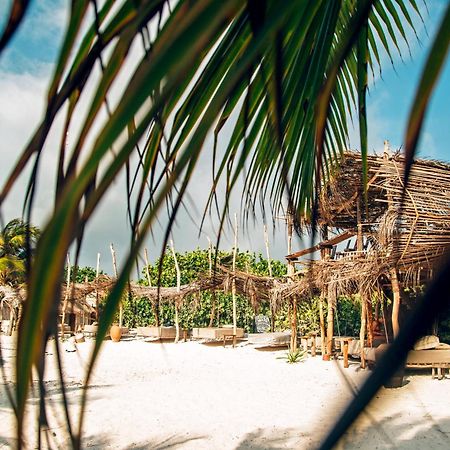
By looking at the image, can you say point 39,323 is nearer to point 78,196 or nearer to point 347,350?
point 78,196

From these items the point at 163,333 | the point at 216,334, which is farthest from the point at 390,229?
the point at 163,333

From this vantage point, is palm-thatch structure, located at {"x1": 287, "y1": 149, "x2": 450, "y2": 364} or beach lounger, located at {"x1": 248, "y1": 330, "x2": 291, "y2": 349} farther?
beach lounger, located at {"x1": 248, "y1": 330, "x2": 291, "y2": 349}

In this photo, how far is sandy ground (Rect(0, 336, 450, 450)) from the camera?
18.1 ft

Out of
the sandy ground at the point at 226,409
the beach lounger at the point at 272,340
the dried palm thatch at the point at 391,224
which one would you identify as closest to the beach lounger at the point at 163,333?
the beach lounger at the point at 272,340

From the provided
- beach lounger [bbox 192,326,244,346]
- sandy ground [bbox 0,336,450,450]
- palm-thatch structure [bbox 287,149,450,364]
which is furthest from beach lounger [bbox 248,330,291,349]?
palm-thatch structure [bbox 287,149,450,364]

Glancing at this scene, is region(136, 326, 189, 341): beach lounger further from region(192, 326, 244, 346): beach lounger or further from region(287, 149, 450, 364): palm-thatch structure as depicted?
region(287, 149, 450, 364): palm-thatch structure

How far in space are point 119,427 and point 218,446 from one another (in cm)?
144

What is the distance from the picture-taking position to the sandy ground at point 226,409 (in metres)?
5.51

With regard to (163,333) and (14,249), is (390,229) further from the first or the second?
(163,333)

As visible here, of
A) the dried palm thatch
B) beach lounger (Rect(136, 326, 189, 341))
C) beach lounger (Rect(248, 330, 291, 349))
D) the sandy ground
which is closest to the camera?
the sandy ground

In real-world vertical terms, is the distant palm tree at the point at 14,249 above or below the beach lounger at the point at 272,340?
above

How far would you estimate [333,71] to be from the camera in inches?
13.5

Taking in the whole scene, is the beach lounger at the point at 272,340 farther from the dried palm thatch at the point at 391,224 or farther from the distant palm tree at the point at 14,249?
the distant palm tree at the point at 14,249

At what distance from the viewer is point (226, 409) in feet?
23.5
